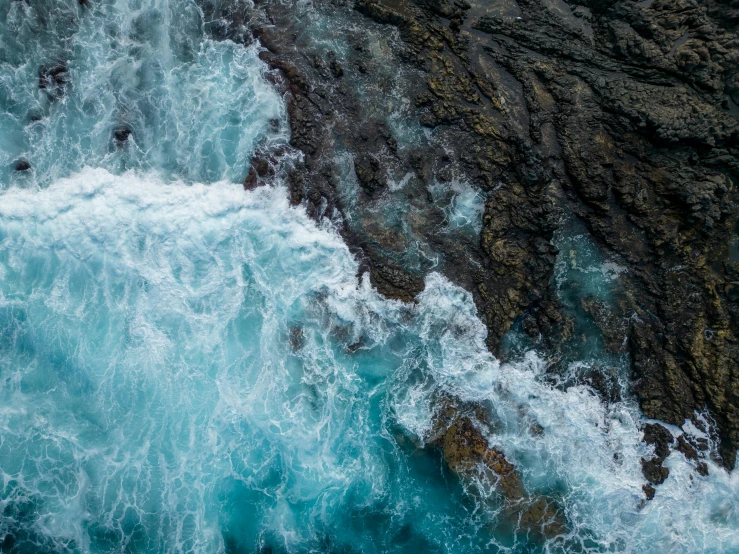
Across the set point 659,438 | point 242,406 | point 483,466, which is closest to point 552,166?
point 659,438

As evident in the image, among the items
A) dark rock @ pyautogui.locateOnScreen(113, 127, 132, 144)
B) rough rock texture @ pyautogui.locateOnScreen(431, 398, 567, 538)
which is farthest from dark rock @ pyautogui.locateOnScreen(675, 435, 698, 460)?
dark rock @ pyautogui.locateOnScreen(113, 127, 132, 144)

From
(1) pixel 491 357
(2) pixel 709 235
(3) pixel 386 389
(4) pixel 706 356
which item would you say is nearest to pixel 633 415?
(4) pixel 706 356

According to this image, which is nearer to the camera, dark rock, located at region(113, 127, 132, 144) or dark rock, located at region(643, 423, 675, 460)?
dark rock, located at region(643, 423, 675, 460)

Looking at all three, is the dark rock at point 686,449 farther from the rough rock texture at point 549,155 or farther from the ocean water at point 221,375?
the rough rock texture at point 549,155

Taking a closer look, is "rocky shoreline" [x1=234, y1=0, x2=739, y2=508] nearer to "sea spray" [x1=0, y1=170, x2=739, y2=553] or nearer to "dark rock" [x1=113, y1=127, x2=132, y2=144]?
"sea spray" [x1=0, y1=170, x2=739, y2=553]

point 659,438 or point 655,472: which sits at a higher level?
point 659,438

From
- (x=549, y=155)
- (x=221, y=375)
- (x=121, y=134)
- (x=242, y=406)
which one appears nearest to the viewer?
(x=242, y=406)

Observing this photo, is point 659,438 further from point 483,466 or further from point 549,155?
point 549,155
